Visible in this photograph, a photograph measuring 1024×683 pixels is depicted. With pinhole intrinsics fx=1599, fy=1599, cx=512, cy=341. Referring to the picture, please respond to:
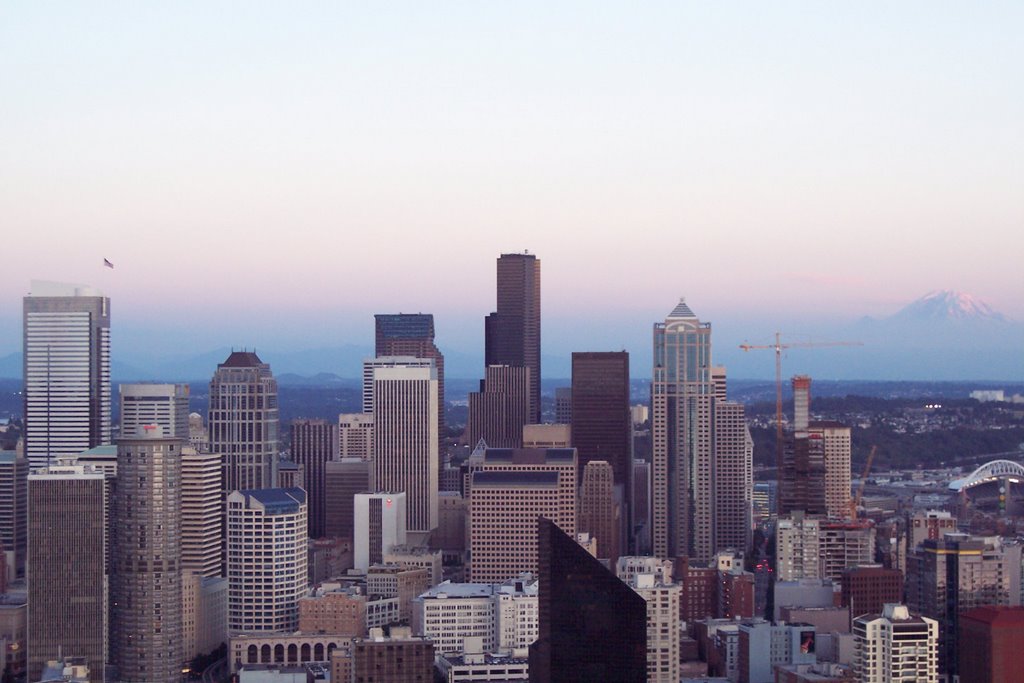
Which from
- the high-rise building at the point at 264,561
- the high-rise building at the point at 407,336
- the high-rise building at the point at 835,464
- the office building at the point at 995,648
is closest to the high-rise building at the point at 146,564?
the high-rise building at the point at 264,561

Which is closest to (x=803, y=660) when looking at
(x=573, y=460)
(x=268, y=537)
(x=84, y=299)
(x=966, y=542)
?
(x=966, y=542)

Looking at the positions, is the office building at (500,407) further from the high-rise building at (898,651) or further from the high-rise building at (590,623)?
the high-rise building at (590,623)

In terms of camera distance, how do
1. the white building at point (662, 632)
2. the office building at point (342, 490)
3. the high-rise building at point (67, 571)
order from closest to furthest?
the white building at point (662, 632), the high-rise building at point (67, 571), the office building at point (342, 490)

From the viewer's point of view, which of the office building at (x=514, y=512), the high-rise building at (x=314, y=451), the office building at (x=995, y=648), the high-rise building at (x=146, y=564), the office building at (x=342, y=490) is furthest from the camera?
the high-rise building at (x=314, y=451)

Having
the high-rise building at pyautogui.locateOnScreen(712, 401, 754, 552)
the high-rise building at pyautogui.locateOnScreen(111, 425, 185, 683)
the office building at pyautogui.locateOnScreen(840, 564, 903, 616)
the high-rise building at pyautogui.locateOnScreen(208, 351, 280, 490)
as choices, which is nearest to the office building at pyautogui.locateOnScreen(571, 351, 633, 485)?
the high-rise building at pyautogui.locateOnScreen(712, 401, 754, 552)

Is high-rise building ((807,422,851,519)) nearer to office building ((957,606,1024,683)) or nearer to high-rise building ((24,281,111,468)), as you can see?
office building ((957,606,1024,683))

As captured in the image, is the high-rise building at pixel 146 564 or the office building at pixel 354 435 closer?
the high-rise building at pixel 146 564

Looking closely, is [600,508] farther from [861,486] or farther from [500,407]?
[500,407]
